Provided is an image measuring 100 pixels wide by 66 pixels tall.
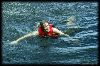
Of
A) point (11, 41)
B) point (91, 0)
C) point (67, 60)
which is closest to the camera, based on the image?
point (91, 0)

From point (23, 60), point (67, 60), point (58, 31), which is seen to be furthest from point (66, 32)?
point (23, 60)

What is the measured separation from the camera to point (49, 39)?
2311mm

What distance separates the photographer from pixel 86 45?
7.41ft

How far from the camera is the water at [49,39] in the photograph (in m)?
2.13

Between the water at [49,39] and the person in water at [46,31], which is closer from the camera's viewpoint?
the water at [49,39]

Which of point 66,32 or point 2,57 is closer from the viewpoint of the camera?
point 2,57

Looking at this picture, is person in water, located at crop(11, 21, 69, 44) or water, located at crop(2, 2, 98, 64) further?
person in water, located at crop(11, 21, 69, 44)

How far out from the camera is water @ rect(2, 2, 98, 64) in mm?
2135

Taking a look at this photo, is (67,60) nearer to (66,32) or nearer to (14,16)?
(66,32)

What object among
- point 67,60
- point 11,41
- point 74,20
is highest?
point 74,20

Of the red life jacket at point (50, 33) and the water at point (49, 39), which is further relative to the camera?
the red life jacket at point (50, 33)

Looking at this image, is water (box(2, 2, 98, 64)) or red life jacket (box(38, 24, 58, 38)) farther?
red life jacket (box(38, 24, 58, 38))

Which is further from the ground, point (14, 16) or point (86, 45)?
point (14, 16)

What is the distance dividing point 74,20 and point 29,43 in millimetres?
450
